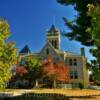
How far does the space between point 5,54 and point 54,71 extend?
125 ft

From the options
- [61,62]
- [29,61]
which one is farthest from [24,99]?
[61,62]

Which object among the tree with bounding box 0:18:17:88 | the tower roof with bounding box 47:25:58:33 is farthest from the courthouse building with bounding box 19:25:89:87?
the tree with bounding box 0:18:17:88

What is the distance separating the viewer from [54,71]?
67875 mm

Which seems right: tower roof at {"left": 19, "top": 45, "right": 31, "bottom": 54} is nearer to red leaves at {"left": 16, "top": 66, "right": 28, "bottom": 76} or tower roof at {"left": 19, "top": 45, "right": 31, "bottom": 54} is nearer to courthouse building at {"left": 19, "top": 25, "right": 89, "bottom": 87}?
courthouse building at {"left": 19, "top": 25, "right": 89, "bottom": 87}

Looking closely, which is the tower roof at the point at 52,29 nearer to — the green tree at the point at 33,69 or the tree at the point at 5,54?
the green tree at the point at 33,69

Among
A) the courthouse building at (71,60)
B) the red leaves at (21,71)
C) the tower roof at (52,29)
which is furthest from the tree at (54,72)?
the tower roof at (52,29)

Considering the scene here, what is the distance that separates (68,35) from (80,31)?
1350mm

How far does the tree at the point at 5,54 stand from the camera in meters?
28.0

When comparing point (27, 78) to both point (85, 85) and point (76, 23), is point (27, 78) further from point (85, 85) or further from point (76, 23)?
point (76, 23)

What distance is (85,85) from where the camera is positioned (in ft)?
257

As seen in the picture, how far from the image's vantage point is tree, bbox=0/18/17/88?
28013 mm

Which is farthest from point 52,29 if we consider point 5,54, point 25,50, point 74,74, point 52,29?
point 5,54

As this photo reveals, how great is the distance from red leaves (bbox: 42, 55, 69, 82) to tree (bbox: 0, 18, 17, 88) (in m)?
34.1

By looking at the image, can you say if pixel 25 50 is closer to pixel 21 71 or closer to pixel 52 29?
pixel 52 29
